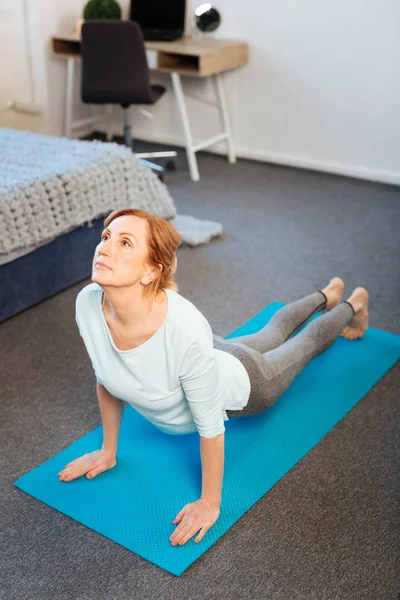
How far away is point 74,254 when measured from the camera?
2873 millimetres

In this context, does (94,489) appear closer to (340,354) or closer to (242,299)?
(340,354)

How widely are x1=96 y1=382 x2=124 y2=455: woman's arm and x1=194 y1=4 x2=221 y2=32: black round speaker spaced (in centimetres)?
310

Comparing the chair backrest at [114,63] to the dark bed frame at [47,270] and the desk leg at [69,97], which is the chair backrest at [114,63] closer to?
the desk leg at [69,97]

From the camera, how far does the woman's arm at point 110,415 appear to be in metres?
1.79

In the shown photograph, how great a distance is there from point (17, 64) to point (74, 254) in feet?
7.08

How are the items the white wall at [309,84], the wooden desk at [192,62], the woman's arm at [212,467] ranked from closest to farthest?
1. the woman's arm at [212,467]
2. the white wall at [309,84]
3. the wooden desk at [192,62]

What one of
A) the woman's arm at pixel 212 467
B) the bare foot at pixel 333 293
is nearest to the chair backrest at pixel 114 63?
the bare foot at pixel 333 293

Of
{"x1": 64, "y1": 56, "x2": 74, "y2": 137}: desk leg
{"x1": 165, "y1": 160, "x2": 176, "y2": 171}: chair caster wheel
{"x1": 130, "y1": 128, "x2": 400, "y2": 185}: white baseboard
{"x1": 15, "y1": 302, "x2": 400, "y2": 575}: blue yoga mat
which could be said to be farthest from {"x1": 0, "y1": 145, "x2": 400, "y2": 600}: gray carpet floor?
{"x1": 64, "y1": 56, "x2": 74, "y2": 137}: desk leg

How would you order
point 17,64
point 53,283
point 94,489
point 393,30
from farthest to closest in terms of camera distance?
point 17,64 → point 393,30 → point 53,283 → point 94,489

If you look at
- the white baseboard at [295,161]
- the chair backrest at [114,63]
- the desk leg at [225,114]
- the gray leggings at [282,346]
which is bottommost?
the white baseboard at [295,161]

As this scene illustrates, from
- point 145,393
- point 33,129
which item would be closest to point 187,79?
point 33,129

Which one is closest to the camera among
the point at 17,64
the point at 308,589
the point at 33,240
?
the point at 308,589

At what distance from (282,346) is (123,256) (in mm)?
705

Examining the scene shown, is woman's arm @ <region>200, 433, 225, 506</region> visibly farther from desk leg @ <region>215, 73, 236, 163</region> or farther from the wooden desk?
desk leg @ <region>215, 73, 236, 163</region>
